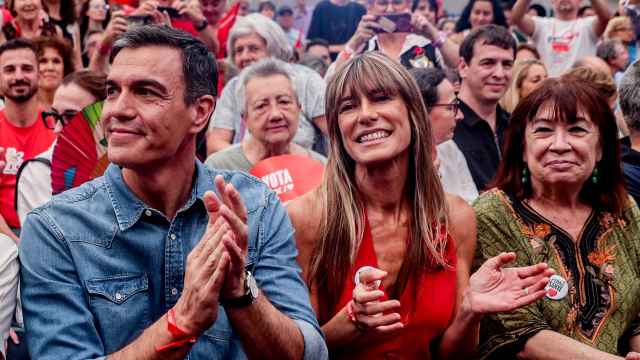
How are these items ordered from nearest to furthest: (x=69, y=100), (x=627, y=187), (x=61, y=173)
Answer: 1. (x=61, y=173)
2. (x=627, y=187)
3. (x=69, y=100)

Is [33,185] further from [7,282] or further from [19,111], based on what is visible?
[7,282]

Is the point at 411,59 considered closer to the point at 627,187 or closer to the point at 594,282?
the point at 627,187

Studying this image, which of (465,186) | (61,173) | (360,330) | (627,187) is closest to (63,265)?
(360,330)

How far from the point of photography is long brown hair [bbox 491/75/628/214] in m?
3.94

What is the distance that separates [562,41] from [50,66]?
502 centimetres

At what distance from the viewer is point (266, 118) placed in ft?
17.5

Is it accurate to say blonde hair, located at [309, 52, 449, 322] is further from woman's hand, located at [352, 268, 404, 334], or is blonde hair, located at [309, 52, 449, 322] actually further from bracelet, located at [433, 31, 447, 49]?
bracelet, located at [433, 31, 447, 49]

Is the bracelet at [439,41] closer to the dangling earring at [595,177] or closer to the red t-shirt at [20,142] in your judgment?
the red t-shirt at [20,142]

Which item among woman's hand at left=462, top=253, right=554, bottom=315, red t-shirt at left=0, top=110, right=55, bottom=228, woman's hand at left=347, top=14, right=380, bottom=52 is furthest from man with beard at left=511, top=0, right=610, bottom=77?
woman's hand at left=462, top=253, right=554, bottom=315

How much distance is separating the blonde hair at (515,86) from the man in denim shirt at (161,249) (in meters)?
4.40

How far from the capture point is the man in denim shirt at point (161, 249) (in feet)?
8.48

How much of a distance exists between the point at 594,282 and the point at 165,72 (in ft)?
6.54

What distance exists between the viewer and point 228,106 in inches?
252

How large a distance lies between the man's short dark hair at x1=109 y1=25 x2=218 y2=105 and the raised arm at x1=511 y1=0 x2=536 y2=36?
6.10 m
